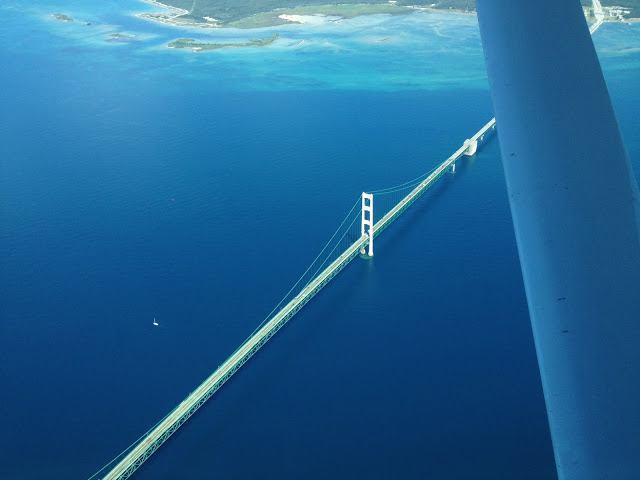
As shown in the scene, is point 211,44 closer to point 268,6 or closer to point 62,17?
point 268,6

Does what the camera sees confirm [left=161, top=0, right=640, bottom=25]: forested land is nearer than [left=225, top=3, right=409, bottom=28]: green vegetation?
No

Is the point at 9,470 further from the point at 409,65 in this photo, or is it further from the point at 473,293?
the point at 409,65

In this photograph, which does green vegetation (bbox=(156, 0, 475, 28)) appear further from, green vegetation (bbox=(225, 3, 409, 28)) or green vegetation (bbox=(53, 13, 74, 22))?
green vegetation (bbox=(53, 13, 74, 22))

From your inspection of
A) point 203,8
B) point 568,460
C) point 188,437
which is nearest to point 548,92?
point 568,460

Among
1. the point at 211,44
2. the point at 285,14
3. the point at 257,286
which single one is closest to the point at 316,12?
the point at 285,14

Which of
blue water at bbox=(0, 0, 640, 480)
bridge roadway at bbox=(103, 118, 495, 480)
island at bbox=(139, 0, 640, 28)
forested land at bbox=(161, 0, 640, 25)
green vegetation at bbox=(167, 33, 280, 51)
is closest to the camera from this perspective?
bridge roadway at bbox=(103, 118, 495, 480)

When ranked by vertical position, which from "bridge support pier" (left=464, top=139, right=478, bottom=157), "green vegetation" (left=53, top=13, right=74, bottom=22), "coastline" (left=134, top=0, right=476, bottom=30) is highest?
"green vegetation" (left=53, top=13, right=74, bottom=22)

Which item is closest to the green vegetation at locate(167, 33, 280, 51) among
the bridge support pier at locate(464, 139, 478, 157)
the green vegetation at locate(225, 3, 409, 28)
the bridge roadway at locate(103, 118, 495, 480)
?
the green vegetation at locate(225, 3, 409, 28)
